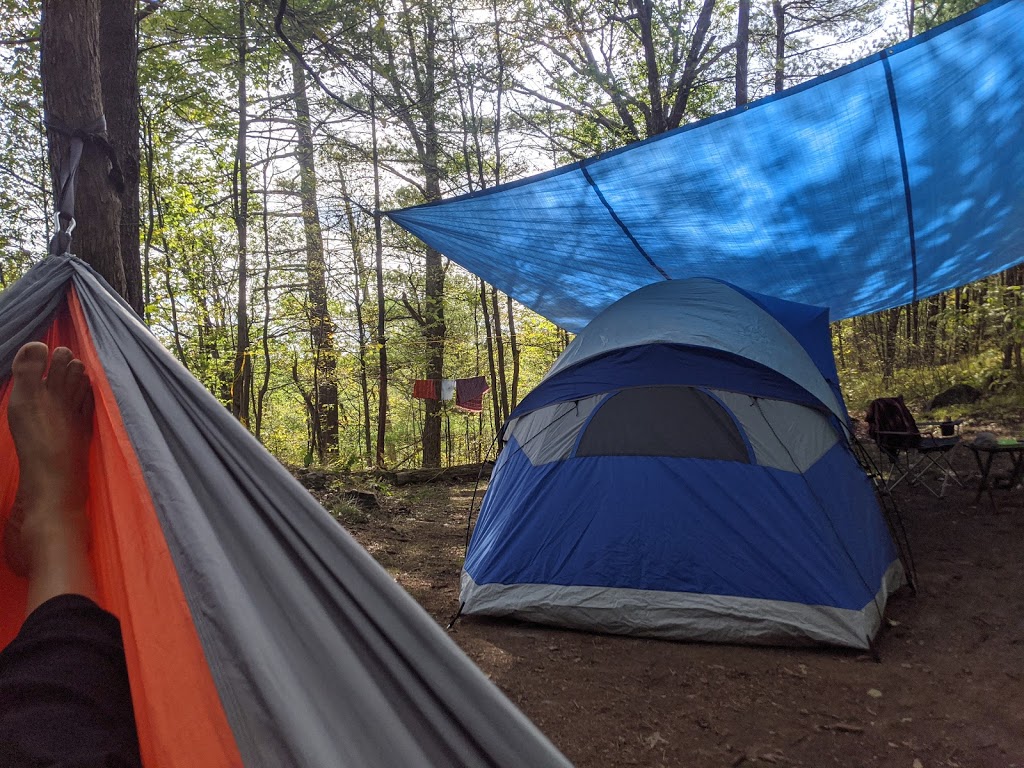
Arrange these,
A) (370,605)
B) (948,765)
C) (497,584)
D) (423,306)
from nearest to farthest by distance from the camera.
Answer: (370,605) < (948,765) < (497,584) < (423,306)

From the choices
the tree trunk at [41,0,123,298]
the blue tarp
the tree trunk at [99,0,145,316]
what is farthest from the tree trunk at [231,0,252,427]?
the tree trunk at [41,0,123,298]

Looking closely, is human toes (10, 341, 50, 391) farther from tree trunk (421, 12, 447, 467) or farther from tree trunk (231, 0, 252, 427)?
tree trunk (421, 12, 447, 467)

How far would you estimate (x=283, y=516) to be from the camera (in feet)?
3.31

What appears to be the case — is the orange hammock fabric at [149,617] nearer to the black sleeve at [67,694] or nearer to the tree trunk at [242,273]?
the black sleeve at [67,694]

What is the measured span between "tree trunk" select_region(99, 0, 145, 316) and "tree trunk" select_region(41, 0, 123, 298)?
741 millimetres

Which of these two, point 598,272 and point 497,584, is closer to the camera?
point 497,584

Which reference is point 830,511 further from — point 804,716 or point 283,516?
point 283,516

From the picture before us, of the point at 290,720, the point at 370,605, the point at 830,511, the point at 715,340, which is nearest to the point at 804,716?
the point at 830,511

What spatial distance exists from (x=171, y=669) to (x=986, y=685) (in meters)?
2.56

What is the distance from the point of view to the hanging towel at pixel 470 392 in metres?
9.80

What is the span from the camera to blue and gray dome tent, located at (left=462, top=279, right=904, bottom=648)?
262 cm

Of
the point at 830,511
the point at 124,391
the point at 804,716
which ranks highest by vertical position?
the point at 124,391

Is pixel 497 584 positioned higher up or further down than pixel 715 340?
further down

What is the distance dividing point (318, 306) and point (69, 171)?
9039 millimetres
